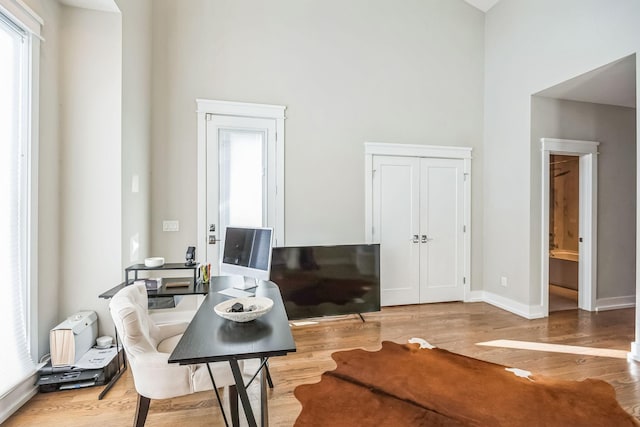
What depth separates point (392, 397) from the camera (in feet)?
7.24

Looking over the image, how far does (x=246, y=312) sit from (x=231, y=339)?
7.1 inches

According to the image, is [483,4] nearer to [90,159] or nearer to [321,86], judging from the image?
[321,86]

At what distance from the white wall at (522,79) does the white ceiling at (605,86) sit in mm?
110

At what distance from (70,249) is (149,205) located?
1.01 m

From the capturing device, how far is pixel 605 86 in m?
3.75

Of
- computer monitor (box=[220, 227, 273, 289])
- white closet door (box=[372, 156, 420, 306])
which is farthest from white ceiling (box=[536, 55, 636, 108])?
computer monitor (box=[220, 227, 273, 289])

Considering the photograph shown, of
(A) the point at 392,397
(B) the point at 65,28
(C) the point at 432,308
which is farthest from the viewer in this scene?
(C) the point at 432,308

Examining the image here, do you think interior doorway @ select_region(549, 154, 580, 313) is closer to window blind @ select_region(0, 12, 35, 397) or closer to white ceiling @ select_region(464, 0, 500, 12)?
white ceiling @ select_region(464, 0, 500, 12)

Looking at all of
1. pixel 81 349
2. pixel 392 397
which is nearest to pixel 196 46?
pixel 81 349

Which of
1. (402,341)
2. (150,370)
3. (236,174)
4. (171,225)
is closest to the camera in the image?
(150,370)

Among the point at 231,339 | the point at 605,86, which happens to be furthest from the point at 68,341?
the point at 605,86

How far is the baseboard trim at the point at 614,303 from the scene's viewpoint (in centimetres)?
437

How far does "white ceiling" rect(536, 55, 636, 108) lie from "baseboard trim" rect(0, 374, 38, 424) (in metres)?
5.68

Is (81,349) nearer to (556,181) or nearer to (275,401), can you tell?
(275,401)
